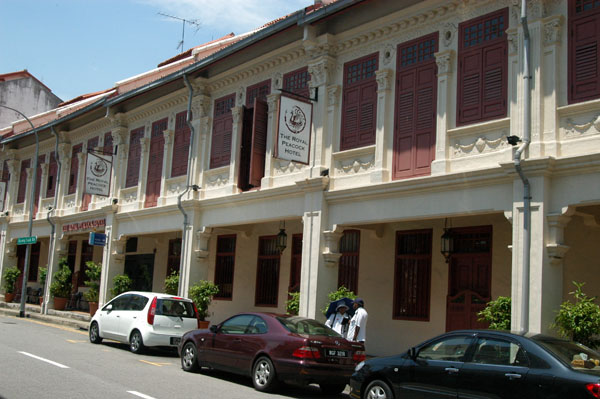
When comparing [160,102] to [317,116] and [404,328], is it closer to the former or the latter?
[317,116]

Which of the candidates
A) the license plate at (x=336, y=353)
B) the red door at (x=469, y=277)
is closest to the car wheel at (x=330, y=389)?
the license plate at (x=336, y=353)

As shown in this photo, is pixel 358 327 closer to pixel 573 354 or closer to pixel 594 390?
pixel 573 354

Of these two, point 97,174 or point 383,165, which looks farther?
point 97,174

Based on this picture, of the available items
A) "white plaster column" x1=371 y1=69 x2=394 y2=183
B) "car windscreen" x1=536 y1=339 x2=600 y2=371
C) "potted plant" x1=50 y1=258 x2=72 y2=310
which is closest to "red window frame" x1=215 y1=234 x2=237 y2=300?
"white plaster column" x1=371 y1=69 x2=394 y2=183

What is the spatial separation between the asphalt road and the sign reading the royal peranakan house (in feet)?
18.2

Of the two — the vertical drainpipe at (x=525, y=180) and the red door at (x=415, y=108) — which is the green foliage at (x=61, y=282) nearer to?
the red door at (x=415, y=108)

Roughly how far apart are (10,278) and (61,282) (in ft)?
19.7

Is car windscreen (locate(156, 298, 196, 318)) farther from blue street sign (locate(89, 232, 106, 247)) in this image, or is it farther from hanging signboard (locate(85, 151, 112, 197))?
blue street sign (locate(89, 232, 106, 247))

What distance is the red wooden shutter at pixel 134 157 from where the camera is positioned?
2536 cm

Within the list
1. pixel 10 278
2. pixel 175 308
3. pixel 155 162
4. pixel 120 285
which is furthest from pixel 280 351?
pixel 10 278

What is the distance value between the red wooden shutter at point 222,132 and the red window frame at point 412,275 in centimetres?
635

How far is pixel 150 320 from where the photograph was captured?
53.2ft

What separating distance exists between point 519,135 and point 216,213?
10.7m

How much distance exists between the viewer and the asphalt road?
10.1 meters
